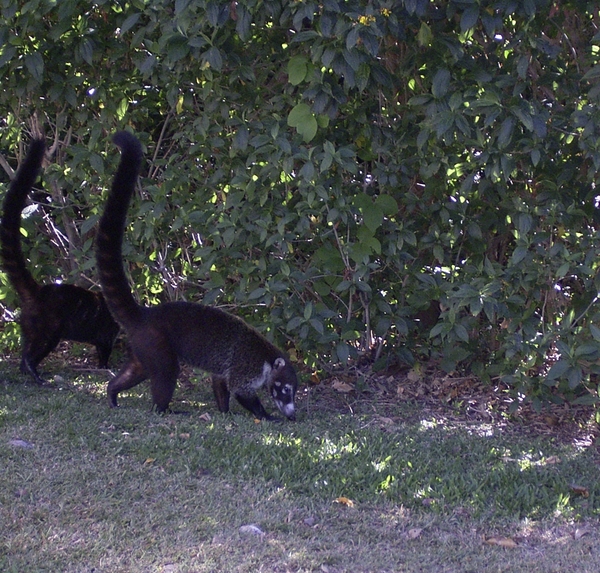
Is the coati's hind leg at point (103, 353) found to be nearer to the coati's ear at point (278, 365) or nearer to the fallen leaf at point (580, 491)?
the coati's ear at point (278, 365)

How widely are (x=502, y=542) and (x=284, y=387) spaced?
7.42 ft

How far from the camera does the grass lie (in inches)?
143

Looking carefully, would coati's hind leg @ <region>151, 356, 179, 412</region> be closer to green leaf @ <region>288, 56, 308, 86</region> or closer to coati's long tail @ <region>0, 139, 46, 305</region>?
coati's long tail @ <region>0, 139, 46, 305</region>

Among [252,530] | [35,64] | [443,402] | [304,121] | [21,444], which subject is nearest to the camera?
[252,530]

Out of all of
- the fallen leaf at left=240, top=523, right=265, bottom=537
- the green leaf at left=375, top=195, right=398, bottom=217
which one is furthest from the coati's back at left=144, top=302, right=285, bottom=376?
the fallen leaf at left=240, top=523, right=265, bottom=537

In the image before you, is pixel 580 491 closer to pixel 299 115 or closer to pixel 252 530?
pixel 252 530

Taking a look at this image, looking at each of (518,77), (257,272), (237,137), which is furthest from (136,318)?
(518,77)

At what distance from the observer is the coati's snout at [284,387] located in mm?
5797

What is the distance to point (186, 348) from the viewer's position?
578 cm

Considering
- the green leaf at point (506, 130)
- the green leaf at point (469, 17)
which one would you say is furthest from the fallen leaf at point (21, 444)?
the green leaf at point (469, 17)

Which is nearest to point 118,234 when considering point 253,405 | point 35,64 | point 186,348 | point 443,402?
point 186,348

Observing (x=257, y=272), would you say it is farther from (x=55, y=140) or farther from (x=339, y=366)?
(x=55, y=140)

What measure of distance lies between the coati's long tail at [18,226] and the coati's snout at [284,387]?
2.26 m

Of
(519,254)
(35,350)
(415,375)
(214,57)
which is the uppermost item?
(214,57)
